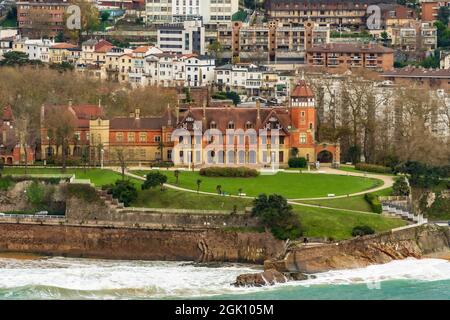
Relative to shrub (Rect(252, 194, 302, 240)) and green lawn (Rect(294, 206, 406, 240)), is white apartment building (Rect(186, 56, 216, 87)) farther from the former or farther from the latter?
shrub (Rect(252, 194, 302, 240))

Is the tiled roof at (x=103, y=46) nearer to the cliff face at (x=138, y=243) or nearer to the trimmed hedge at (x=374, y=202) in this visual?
the trimmed hedge at (x=374, y=202)

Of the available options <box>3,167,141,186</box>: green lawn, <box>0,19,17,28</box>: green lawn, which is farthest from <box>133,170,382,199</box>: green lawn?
<box>0,19,17,28</box>: green lawn

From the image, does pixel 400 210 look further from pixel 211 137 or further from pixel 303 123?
pixel 211 137

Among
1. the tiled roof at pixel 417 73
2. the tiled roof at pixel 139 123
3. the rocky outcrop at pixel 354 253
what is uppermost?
the tiled roof at pixel 417 73

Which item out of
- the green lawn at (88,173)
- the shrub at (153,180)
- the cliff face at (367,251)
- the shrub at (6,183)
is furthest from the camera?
the green lawn at (88,173)

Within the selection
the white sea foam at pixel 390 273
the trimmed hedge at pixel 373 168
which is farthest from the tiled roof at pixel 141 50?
the white sea foam at pixel 390 273

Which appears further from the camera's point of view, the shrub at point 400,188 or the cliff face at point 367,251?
the shrub at point 400,188
